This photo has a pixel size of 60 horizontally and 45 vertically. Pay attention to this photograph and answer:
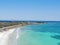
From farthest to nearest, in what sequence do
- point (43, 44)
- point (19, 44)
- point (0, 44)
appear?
point (43, 44) < point (19, 44) < point (0, 44)

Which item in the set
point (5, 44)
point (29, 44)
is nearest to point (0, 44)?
point (5, 44)

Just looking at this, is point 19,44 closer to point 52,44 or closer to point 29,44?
point 29,44

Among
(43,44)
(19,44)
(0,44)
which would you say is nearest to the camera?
(0,44)

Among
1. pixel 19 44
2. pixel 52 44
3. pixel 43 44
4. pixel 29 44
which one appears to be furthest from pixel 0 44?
pixel 52 44

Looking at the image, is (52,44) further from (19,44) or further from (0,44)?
(0,44)

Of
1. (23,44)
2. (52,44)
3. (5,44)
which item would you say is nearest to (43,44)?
(52,44)

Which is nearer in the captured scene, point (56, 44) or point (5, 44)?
point (5, 44)

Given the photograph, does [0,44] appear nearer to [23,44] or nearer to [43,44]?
[23,44]

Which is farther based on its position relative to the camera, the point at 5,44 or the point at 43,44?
the point at 43,44

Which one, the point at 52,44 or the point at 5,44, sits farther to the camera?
the point at 52,44
